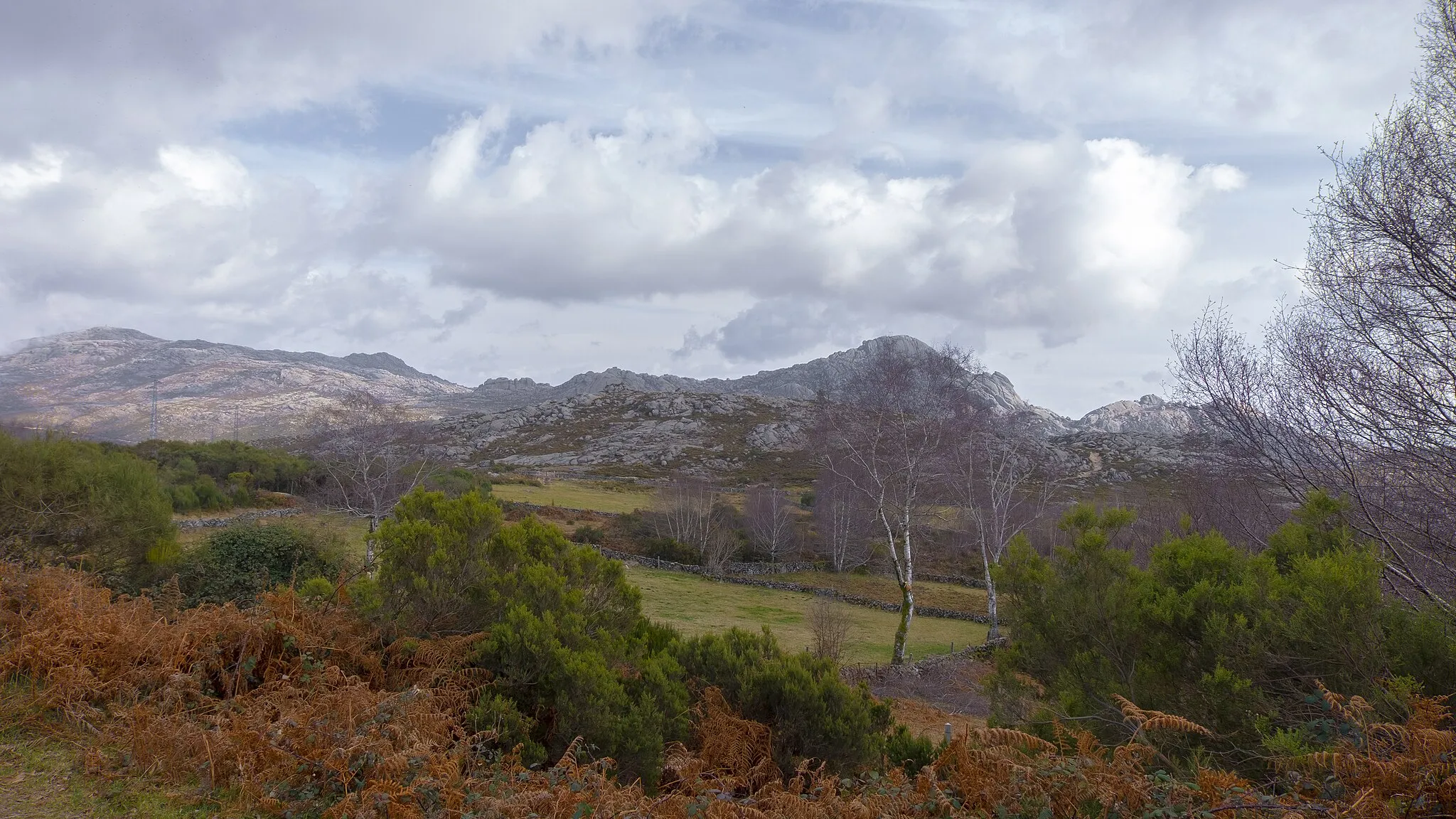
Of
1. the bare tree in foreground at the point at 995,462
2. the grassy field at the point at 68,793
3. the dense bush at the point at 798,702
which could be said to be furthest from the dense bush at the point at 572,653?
the bare tree in foreground at the point at 995,462

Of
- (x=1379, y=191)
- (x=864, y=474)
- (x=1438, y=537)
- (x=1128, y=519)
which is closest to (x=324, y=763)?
(x=1128, y=519)

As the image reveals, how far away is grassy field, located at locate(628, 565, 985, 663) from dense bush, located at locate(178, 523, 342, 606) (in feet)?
29.8

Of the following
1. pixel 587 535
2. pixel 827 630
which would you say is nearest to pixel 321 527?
pixel 827 630

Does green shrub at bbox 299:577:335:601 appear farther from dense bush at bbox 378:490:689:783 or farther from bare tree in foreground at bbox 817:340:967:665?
bare tree in foreground at bbox 817:340:967:665

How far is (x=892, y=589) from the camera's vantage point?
36.4 metres

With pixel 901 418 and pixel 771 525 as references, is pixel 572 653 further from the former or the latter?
pixel 771 525

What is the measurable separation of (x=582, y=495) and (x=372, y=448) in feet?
98.4

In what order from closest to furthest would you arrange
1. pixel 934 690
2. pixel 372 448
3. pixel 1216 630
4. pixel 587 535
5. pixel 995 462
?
1. pixel 1216 630
2. pixel 934 690
3. pixel 372 448
4. pixel 995 462
5. pixel 587 535

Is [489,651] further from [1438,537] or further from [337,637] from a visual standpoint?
[1438,537]

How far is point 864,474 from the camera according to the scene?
26422mm

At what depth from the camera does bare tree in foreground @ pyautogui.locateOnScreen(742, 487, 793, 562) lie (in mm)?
41625

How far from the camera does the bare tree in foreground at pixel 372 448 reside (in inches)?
1028

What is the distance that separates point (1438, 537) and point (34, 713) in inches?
472

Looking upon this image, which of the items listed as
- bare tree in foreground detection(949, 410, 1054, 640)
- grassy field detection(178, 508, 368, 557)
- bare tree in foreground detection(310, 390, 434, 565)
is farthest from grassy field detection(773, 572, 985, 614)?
grassy field detection(178, 508, 368, 557)
